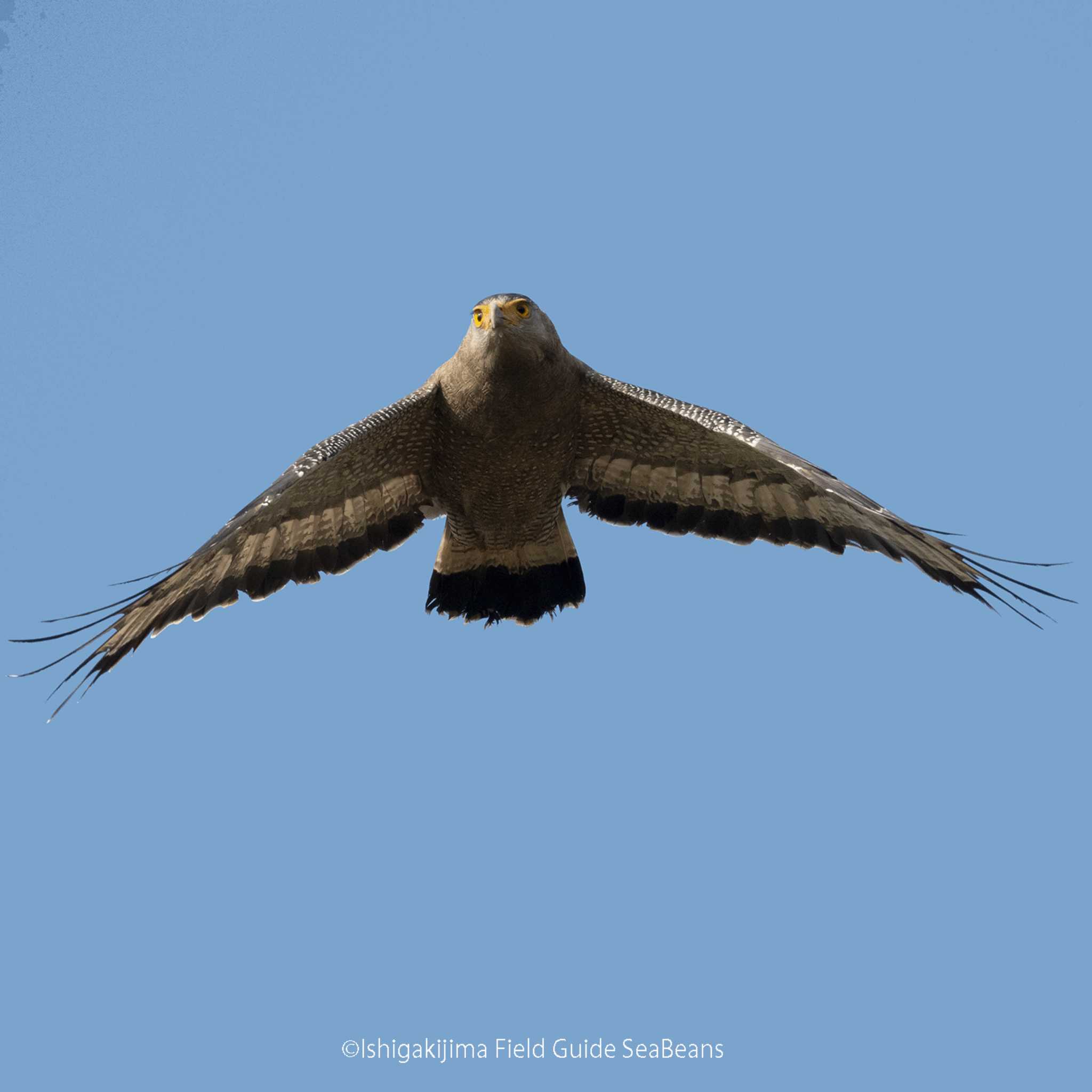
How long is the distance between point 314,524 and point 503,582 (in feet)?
4.12

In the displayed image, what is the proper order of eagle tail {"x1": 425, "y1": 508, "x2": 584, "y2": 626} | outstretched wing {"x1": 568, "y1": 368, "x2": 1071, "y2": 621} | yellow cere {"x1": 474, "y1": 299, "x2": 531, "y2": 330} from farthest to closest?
eagle tail {"x1": 425, "y1": 508, "x2": 584, "y2": 626}
outstretched wing {"x1": 568, "y1": 368, "x2": 1071, "y2": 621}
yellow cere {"x1": 474, "y1": 299, "x2": 531, "y2": 330}

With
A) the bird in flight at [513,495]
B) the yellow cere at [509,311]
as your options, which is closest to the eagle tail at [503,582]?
the bird in flight at [513,495]

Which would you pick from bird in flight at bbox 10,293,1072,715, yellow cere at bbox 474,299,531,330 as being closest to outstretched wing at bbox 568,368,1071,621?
bird in flight at bbox 10,293,1072,715

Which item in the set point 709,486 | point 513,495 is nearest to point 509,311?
point 513,495

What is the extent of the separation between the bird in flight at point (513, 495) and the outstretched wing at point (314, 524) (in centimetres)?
1

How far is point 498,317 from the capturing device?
926cm

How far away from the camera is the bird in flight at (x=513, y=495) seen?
9.53m

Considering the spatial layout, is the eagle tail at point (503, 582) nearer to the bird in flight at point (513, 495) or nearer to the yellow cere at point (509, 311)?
the bird in flight at point (513, 495)

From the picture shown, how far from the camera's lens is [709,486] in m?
10.6

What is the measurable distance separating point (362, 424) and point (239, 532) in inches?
38.4

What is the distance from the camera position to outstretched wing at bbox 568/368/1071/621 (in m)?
9.84

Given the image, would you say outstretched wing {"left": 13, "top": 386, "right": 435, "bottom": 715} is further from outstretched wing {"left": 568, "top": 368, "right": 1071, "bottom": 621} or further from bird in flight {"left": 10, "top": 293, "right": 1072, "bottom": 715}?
outstretched wing {"left": 568, "top": 368, "right": 1071, "bottom": 621}

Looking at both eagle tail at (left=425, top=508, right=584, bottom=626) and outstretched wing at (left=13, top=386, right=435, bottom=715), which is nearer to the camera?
outstretched wing at (left=13, top=386, right=435, bottom=715)

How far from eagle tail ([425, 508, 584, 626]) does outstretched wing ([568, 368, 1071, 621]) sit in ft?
1.48
